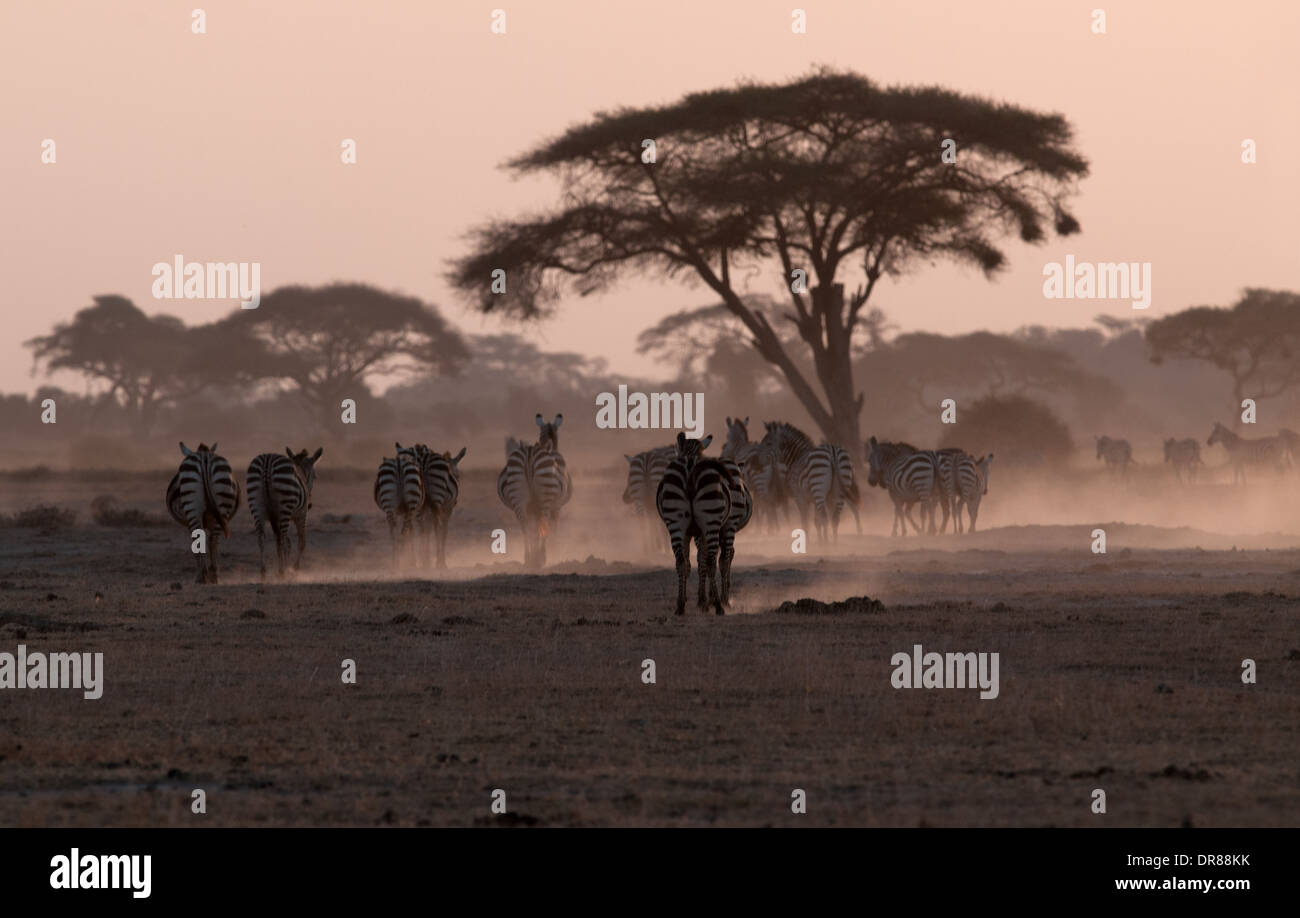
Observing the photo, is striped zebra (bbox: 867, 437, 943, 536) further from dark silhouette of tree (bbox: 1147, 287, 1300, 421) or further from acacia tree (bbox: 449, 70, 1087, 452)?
dark silhouette of tree (bbox: 1147, 287, 1300, 421)

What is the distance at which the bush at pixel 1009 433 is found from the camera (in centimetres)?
5709

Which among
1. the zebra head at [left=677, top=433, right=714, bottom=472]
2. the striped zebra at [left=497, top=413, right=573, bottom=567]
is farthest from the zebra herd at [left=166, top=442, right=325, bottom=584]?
the zebra head at [left=677, top=433, right=714, bottom=472]

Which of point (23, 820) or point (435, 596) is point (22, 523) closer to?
point (435, 596)

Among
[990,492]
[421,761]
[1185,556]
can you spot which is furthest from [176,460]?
[421,761]

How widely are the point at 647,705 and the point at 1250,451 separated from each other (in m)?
47.0

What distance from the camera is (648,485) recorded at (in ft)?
102

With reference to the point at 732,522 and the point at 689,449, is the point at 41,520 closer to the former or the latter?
the point at 689,449

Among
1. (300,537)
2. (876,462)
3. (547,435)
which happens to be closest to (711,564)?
(300,537)

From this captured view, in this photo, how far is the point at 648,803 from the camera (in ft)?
30.8

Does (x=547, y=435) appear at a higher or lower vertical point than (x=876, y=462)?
higher

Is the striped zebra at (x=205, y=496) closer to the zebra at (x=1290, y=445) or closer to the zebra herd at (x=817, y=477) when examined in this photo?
the zebra herd at (x=817, y=477)

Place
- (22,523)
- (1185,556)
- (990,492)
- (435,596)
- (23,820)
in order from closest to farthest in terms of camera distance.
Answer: (23,820), (435,596), (1185,556), (22,523), (990,492)
